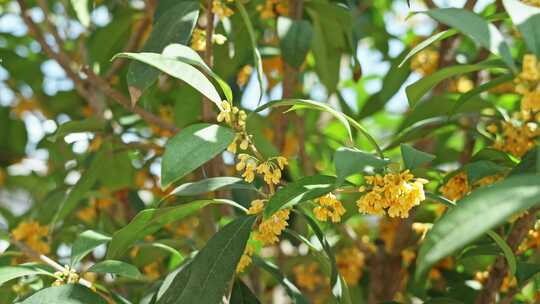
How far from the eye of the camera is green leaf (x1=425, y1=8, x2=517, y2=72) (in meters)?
0.72

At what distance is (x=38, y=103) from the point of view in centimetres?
221

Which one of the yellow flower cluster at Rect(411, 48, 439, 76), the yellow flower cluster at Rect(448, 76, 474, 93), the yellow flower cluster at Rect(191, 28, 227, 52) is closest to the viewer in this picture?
the yellow flower cluster at Rect(191, 28, 227, 52)

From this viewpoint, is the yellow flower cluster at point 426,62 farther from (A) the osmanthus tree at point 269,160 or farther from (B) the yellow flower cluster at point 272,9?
(B) the yellow flower cluster at point 272,9

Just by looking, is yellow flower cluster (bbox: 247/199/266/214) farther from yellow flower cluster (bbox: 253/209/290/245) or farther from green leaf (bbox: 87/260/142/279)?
green leaf (bbox: 87/260/142/279)

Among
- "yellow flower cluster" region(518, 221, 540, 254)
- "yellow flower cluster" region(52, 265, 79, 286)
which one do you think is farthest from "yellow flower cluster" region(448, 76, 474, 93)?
"yellow flower cluster" region(52, 265, 79, 286)

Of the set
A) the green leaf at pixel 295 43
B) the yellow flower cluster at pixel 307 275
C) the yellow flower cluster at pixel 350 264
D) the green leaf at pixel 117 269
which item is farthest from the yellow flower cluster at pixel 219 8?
the yellow flower cluster at pixel 307 275

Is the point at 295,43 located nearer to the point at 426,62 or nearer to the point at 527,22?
the point at 426,62

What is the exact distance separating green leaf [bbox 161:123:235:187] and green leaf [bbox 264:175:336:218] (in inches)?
3.6

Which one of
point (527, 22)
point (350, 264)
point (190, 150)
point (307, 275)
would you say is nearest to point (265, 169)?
point (190, 150)

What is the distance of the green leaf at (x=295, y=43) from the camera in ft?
4.31

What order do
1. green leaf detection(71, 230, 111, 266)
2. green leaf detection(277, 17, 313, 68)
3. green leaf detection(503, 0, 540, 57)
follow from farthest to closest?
1. green leaf detection(277, 17, 313, 68)
2. green leaf detection(71, 230, 111, 266)
3. green leaf detection(503, 0, 540, 57)

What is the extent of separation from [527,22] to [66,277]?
70 cm

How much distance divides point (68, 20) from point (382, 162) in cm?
135

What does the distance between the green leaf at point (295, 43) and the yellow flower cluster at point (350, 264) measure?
0.54 m
